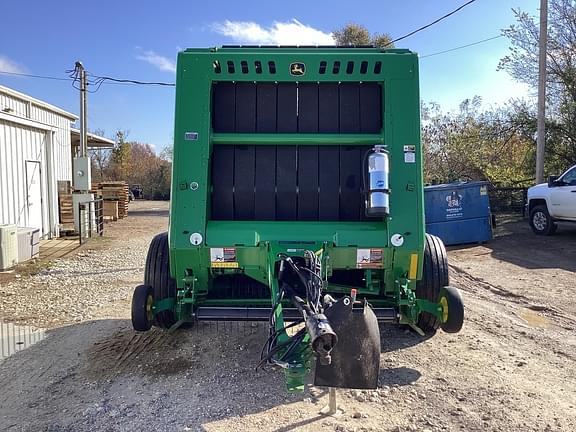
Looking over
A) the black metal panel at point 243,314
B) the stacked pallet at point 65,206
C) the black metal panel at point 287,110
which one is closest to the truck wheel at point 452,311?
the black metal panel at point 243,314

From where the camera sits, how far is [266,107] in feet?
15.9

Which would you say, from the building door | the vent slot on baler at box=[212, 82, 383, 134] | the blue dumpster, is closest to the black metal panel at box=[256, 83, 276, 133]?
the vent slot on baler at box=[212, 82, 383, 134]

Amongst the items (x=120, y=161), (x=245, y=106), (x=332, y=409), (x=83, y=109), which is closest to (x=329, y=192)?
(x=245, y=106)

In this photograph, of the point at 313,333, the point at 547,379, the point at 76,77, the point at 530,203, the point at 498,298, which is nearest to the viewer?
the point at 313,333

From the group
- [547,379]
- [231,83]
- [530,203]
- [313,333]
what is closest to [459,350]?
[547,379]

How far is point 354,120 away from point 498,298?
4.25m

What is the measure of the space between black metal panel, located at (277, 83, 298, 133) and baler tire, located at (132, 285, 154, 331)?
6.21ft

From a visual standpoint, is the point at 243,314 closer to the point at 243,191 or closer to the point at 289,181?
the point at 243,191

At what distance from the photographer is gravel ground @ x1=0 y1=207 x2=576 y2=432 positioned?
3631 mm

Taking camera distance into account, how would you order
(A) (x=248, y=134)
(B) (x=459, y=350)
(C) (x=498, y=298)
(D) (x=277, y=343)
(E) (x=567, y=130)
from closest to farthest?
(D) (x=277, y=343), (A) (x=248, y=134), (B) (x=459, y=350), (C) (x=498, y=298), (E) (x=567, y=130)

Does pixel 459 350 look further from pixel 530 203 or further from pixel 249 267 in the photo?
pixel 530 203

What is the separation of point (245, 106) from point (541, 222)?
11.7m

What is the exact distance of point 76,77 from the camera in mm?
16172

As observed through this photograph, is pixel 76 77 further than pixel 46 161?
Yes
